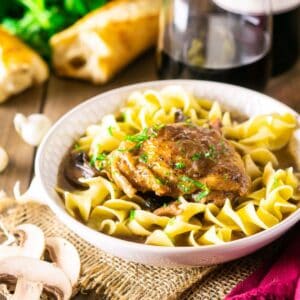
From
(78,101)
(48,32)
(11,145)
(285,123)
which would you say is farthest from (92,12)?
(285,123)

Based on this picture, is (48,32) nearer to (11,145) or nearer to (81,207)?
(11,145)

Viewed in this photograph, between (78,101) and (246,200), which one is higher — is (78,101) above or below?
below

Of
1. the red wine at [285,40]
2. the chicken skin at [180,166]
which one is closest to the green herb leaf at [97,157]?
the chicken skin at [180,166]

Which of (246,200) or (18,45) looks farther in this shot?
(18,45)

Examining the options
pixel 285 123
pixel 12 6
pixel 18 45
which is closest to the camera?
pixel 285 123

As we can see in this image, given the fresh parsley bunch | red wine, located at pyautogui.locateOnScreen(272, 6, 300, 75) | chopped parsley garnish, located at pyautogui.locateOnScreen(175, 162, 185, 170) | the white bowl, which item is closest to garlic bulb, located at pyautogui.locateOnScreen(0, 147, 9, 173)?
the white bowl

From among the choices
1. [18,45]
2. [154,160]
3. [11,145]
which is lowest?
[11,145]

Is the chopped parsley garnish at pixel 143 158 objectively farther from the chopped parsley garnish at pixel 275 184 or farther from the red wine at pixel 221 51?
the red wine at pixel 221 51
